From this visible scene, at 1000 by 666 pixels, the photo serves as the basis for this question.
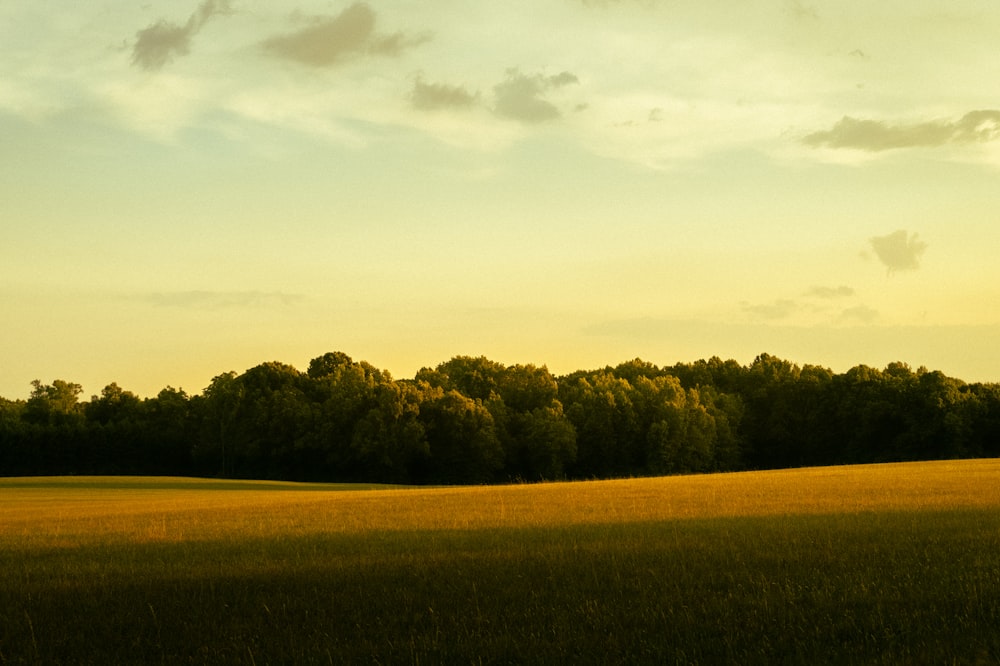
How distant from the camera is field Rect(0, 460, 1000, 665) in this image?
992 centimetres

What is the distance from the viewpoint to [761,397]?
130 m

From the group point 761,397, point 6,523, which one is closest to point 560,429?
point 761,397

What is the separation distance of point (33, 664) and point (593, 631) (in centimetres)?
600

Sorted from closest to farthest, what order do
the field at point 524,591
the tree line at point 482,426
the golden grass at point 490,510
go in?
the field at point 524,591 → the golden grass at point 490,510 → the tree line at point 482,426

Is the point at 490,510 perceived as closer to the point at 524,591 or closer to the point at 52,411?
the point at 524,591

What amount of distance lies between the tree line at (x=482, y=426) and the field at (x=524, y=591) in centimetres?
7564

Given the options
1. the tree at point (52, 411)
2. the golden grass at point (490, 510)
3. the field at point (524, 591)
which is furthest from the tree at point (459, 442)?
the field at point (524, 591)

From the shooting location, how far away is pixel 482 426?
104 metres

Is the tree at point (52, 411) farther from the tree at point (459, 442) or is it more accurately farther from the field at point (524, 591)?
the field at point (524, 591)

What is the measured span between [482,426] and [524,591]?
9111 cm

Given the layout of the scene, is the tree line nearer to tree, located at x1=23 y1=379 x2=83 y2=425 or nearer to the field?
tree, located at x1=23 y1=379 x2=83 y2=425

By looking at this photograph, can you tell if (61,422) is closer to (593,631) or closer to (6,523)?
(6,523)

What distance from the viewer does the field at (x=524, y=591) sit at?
992 cm

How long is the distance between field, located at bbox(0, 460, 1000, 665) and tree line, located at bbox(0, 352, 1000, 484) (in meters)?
75.6
